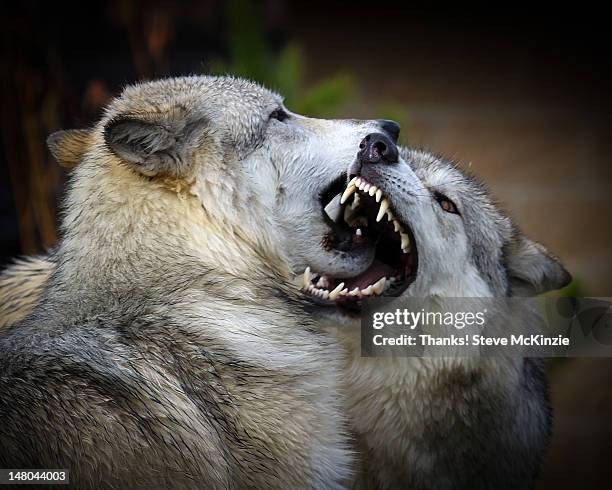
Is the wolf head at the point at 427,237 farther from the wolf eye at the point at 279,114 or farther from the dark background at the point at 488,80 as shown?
the dark background at the point at 488,80

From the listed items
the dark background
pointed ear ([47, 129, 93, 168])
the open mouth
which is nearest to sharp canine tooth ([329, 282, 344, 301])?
the open mouth

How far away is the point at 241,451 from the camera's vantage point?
2287mm

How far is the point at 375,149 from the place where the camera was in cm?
264

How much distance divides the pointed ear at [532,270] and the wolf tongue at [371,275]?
1.63 feet

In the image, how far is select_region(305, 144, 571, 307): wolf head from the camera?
105 inches

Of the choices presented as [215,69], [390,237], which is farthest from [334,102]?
[390,237]

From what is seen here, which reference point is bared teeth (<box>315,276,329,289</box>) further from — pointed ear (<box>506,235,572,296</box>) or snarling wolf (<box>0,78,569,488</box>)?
pointed ear (<box>506,235,572,296</box>)

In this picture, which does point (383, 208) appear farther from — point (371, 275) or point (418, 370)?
point (418, 370)

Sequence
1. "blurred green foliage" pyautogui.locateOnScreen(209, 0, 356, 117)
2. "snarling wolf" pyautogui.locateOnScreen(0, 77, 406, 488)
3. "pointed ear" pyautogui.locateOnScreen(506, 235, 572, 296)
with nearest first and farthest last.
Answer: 1. "snarling wolf" pyautogui.locateOnScreen(0, 77, 406, 488)
2. "pointed ear" pyautogui.locateOnScreen(506, 235, 572, 296)
3. "blurred green foliage" pyautogui.locateOnScreen(209, 0, 356, 117)

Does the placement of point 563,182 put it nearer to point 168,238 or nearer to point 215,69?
point 215,69

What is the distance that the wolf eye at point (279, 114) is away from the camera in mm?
2736

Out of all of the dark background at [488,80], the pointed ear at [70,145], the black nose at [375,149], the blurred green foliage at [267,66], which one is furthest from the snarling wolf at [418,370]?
the dark background at [488,80]

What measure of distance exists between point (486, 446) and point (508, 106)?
8.90 feet

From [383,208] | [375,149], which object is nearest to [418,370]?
[383,208]
